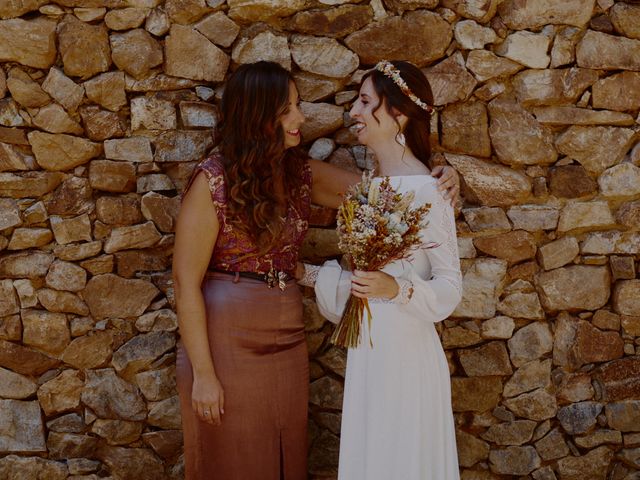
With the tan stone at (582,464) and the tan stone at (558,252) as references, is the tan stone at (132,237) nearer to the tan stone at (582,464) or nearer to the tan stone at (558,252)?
the tan stone at (558,252)

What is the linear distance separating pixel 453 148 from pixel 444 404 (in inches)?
52.2

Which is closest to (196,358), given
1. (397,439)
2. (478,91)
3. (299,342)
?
Result: (299,342)

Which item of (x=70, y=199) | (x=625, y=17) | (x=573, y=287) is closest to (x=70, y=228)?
(x=70, y=199)

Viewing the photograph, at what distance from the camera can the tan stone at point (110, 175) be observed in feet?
10.4

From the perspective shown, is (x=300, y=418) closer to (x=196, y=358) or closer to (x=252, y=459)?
(x=252, y=459)

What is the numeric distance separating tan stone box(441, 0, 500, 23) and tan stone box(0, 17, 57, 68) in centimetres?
197

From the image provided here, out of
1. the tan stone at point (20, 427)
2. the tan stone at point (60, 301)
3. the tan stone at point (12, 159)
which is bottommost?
the tan stone at point (20, 427)

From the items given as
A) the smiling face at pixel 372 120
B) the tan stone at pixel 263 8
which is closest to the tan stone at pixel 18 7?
the tan stone at pixel 263 8

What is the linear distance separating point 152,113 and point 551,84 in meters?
2.04

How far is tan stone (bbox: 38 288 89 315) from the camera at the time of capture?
317 centimetres

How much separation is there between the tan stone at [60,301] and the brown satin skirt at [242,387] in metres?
0.72

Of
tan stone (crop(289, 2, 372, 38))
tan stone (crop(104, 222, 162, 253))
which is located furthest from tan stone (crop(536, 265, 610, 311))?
tan stone (crop(104, 222, 162, 253))

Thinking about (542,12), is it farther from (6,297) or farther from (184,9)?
(6,297)

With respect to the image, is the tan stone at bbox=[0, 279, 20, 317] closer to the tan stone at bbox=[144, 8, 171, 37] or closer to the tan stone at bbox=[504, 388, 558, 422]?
the tan stone at bbox=[144, 8, 171, 37]
